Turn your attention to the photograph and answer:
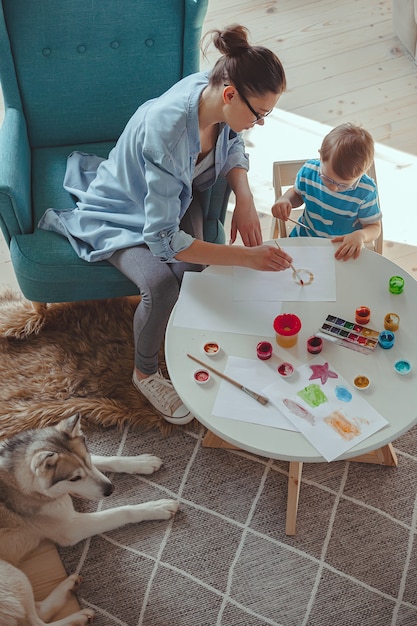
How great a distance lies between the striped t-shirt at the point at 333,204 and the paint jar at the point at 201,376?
72 centimetres

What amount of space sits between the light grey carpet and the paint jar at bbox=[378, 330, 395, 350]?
551 millimetres

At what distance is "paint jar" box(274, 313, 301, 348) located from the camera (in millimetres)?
1737

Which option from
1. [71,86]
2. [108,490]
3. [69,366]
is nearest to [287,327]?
[108,490]

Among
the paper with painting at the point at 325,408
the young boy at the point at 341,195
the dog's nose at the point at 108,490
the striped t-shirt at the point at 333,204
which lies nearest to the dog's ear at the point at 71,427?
the dog's nose at the point at 108,490

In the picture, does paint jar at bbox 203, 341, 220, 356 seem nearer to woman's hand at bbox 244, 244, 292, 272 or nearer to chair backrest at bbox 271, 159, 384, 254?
woman's hand at bbox 244, 244, 292, 272

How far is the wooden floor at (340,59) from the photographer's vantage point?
123 inches

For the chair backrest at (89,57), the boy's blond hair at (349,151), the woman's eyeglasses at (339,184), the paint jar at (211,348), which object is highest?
the chair backrest at (89,57)

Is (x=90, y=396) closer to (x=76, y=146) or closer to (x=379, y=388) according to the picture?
(x=76, y=146)

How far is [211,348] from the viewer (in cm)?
178

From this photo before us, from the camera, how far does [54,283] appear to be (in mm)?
2174

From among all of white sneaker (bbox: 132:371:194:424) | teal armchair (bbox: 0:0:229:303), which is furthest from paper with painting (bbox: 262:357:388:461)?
teal armchair (bbox: 0:0:229:303)

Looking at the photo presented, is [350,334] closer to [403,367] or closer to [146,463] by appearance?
[403,367]

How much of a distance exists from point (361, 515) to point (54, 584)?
0.89m

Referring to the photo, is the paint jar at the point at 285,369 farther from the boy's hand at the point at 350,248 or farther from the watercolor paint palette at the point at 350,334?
the boy's hand at the point at 350,248
